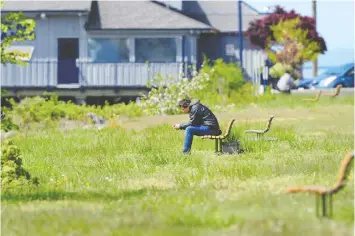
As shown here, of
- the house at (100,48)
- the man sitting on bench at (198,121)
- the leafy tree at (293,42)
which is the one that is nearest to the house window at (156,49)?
the house at (100,48)

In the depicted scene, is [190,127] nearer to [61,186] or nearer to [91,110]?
[61,186]

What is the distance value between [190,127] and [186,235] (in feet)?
30.2

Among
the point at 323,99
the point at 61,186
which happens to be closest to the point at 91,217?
the point at 61,186

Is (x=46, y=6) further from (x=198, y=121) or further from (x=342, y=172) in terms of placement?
(x=342, y=172)

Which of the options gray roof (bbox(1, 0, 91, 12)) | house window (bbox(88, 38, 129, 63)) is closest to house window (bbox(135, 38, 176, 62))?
house window (bbox(88, 38, 129, 63))

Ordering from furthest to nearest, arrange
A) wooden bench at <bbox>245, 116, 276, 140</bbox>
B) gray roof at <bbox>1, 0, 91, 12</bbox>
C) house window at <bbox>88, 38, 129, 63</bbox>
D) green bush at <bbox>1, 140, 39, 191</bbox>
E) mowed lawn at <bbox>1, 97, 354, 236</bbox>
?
house window at <bbox>88, 38, 129, 63</bbox>, gray roof at <bbox>1, 0, 91, 12</bbox>, wooden bench at <bbox>245, 116, 276, 140</bbox>, green bush at <bbox>1, 140, 39, 191</bbox>, mowed lawn at <bbox>1, 97, 354, 236</bbox>

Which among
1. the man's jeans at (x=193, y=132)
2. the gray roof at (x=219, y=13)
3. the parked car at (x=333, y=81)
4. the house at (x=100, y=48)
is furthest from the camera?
the gray roof at (x=219, y=13)

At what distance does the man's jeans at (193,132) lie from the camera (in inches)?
704

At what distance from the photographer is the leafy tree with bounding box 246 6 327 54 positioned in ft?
166

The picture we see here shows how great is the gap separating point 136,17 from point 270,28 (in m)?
12.3

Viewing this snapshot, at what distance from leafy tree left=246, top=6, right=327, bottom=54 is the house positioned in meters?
8.81

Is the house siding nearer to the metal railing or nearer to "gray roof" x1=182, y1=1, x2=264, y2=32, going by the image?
the metal railing

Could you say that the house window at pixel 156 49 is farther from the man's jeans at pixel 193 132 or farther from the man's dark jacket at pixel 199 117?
the man's jeans at pixel 193 132

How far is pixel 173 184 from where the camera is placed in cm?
1351
